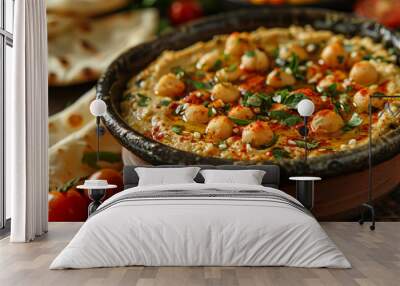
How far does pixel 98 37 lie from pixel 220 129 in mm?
1657

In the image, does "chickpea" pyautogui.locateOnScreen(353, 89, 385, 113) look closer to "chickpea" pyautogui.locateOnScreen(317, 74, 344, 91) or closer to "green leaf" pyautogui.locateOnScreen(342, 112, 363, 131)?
"green leaf" pyautogui.locateOnScreen(342, 112, 363, 131)

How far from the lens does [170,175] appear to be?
4.94 meters

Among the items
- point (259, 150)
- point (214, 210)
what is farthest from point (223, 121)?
point (214, 210)

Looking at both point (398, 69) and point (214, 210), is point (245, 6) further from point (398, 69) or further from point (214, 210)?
point (214, 210)

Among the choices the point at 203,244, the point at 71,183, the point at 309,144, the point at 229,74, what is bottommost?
the point at 203,244

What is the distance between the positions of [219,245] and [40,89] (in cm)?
218

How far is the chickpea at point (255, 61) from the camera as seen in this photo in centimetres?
550

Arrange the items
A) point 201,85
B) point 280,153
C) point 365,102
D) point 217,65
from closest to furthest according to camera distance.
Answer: point 280,153, point 365,102, point 201,85, point 217,65

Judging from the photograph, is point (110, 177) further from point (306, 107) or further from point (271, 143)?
point (306, 107)

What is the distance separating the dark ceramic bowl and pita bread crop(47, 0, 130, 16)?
0.57 m

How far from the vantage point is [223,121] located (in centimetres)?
507

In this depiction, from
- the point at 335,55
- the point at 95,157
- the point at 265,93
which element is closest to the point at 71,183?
the point at 95,157

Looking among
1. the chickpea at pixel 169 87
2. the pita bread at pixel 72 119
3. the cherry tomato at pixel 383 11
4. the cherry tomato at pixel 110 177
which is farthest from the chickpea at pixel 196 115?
the cherry tomato at pixel 383 11

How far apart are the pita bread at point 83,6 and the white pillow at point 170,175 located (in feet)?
5.70
